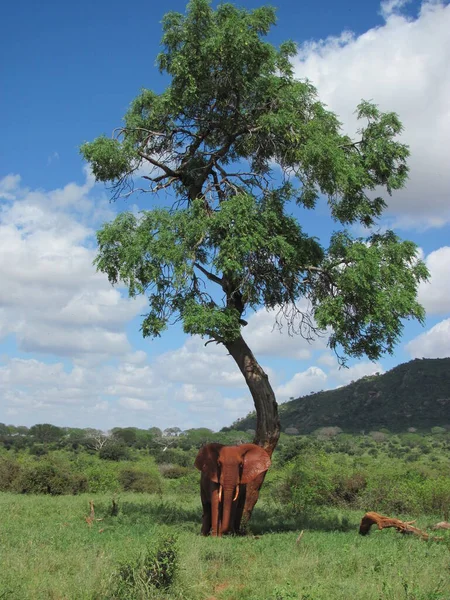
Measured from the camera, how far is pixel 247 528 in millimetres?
14461

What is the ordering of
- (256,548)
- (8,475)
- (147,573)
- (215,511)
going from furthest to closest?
(8,475) < (215,511) < (256,548) < (147,573)

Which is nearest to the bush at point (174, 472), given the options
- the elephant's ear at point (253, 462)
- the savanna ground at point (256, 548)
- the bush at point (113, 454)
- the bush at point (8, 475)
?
the bush at point (113, 454)

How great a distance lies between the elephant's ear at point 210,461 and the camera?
14289 millimetres

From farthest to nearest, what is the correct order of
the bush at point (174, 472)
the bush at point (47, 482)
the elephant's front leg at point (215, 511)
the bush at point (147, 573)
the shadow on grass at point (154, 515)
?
the bush at point (174, 472), the bush at point (47, 482), the shadow on grass at point (154, 515), the elephant's front leg at point (215, 511), the bush at point (147, 573)

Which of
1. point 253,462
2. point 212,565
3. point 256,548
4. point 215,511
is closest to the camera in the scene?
point 212,565

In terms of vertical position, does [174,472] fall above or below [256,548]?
above

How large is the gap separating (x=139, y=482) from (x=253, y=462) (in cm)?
1727

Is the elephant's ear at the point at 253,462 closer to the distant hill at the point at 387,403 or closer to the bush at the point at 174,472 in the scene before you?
the bush at the point at 174,472

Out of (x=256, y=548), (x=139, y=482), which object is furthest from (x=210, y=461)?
(x=139, y=482)

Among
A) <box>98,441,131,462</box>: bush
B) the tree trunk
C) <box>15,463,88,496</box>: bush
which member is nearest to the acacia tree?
the tree trunk

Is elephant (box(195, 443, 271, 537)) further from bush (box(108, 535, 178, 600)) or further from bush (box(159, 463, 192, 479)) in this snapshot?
bush (box(159, 463, 192, 479))

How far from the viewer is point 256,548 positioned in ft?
39.3

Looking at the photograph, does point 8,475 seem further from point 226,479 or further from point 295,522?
point 226,479

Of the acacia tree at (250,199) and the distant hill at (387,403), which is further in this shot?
the distant hill at (387,403)
